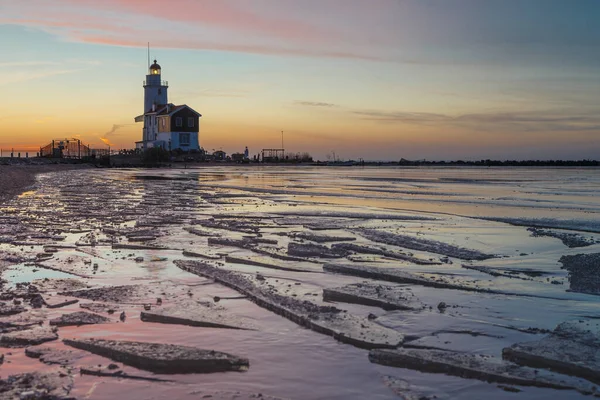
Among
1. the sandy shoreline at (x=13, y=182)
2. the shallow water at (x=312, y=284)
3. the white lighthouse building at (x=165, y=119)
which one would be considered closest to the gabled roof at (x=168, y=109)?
the white lighthouse building at (x=165, y=119)

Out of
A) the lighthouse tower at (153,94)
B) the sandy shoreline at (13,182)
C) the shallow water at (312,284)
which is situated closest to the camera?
the shallow water at (312,284)

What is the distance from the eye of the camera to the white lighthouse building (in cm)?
8262

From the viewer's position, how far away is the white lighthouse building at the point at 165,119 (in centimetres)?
8262

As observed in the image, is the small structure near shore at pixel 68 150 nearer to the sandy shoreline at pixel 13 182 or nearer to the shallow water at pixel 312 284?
the sandy shoreline at pixel 13 182

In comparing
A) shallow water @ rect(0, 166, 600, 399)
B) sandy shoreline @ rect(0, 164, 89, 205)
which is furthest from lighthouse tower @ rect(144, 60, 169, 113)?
shallow water @ rect(0, 166, 600, 399)

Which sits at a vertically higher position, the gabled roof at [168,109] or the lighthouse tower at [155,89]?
the lighthouse tower at [155,89]

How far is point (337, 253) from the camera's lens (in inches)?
377

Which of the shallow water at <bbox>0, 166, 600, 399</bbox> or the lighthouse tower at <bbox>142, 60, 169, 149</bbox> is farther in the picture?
the lighthouse tower at <bbox>142, 60, 169, 149</bbox>

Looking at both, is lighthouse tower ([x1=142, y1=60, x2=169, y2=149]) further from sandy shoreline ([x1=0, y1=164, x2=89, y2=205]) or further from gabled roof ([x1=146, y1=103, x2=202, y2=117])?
sandy shoreline ([x1=0, y1=164, x2=89, y2=205])

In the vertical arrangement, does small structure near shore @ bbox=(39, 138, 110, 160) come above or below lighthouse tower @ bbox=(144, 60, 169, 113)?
below

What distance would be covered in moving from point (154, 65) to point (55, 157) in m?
19.5

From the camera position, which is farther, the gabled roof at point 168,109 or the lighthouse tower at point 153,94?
the lighthouse tower at point 153,94

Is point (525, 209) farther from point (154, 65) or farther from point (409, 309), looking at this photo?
point (154, 65)

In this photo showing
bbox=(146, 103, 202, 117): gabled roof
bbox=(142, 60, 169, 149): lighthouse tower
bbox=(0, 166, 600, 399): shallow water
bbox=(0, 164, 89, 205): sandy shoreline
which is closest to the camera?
bbox=(0, 166, 600, 399): shallow water
